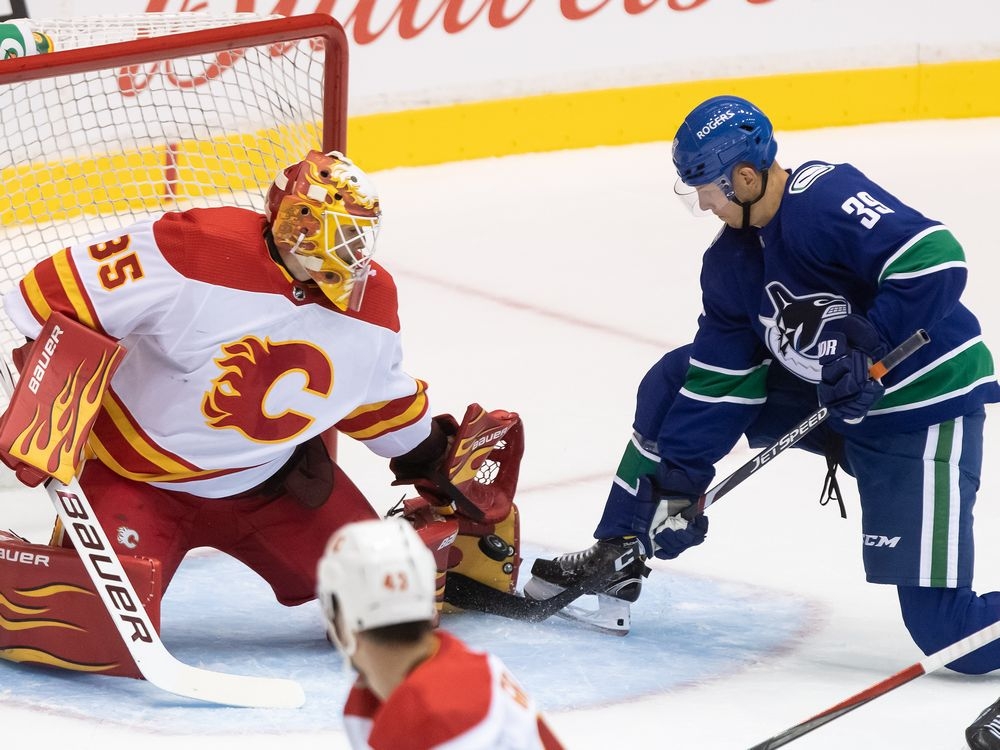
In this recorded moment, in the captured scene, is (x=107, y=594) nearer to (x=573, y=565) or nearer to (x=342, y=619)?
(x=573, y=565)

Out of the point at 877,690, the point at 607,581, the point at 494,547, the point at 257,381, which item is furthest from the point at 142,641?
the point at 877,690

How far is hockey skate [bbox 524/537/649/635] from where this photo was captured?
3.27 meters

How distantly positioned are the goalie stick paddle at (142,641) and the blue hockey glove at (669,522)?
786 millimetres

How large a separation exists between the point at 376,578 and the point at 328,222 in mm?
1298

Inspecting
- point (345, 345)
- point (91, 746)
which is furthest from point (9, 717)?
point (345, 345)

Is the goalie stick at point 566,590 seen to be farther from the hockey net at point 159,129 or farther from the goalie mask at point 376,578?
the goalie mask at point 376,578

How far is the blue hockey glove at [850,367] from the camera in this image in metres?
2.85

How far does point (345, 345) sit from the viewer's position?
2906 mm

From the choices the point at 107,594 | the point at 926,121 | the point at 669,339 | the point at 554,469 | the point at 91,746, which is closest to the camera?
the point at 91,746

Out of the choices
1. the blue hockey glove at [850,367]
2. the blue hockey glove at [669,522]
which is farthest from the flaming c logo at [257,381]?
the blue hockey glove at [850,367]

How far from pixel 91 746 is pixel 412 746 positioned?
118 centimetres

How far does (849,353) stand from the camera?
287 cm

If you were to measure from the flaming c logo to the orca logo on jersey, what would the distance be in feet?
2.52

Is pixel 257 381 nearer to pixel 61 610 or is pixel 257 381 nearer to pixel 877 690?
pixel 61 610
